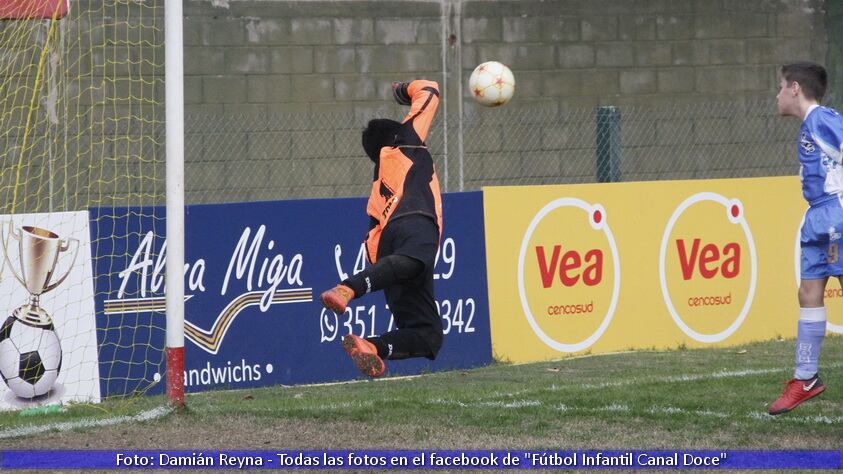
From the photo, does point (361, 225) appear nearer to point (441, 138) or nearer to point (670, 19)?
point (441, 138)

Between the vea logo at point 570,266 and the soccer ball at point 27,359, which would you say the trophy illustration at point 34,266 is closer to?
the soccer ball at point 27,359

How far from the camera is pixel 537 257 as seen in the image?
457 inches

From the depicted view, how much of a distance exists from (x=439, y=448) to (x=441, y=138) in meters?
9.91

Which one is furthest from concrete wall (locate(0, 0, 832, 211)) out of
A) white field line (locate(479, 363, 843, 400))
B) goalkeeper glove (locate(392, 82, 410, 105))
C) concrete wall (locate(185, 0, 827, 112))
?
goalkeeper glove (locate(392, 82, 410, 105))

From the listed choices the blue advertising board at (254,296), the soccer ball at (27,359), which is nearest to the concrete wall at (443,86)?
the blue advertising board at (254,296)

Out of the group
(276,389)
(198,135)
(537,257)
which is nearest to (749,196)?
(537,257)

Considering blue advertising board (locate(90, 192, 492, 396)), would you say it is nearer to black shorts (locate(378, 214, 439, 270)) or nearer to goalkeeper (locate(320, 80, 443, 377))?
goalkeeper (locate(320, 80, 443, 377))

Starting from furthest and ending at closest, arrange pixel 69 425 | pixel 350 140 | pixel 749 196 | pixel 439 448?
pixel 350 140 < pixel 749 196 < pixel 69 425 < pixel 439 448

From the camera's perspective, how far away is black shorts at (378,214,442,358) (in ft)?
24.6

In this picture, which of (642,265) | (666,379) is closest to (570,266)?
(642,265)

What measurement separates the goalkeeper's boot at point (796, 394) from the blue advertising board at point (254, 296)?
411cm

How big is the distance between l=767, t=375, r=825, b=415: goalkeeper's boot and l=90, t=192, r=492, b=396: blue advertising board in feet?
13.5

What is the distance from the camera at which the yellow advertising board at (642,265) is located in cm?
1154

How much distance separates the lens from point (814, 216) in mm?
7355
